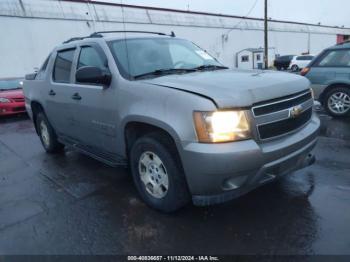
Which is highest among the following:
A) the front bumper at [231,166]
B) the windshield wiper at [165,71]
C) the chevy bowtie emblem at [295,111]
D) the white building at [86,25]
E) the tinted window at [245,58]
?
the white building at [86,25]

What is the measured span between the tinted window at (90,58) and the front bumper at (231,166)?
1.82m

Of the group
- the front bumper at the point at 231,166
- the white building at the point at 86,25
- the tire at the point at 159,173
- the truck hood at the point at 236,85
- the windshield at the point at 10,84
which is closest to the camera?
the front bumper at the point at 231,166

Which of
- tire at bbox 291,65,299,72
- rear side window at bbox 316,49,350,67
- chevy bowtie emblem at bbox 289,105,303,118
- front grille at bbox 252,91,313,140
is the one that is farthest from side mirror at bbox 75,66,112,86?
tire at bbox 291,65,299,72

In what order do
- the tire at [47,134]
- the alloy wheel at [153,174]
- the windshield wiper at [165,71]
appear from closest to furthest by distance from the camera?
the alloy wheel at [153,174] < the windshield wiper at [165,71] < the tire at [47,134]

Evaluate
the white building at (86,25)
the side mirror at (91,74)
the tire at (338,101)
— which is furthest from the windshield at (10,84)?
the tire at (338,101)

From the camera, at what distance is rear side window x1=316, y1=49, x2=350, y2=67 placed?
709cm

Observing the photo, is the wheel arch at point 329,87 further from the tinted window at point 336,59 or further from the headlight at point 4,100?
the headlight at point 4,100

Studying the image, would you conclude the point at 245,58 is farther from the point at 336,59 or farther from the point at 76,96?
the point at 76,96

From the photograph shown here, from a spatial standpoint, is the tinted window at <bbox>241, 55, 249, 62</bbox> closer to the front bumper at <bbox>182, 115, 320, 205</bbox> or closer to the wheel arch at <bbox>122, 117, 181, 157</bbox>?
the wheel arch at <bbox>122, 117, 181, 157</bbox>

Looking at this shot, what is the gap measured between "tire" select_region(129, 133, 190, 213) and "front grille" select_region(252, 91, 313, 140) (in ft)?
2.74

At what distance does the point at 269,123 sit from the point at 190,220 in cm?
124

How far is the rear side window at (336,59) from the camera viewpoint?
709 centimetres

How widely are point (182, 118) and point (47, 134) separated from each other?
3.77 m

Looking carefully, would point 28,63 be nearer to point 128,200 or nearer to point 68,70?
point 68,70
